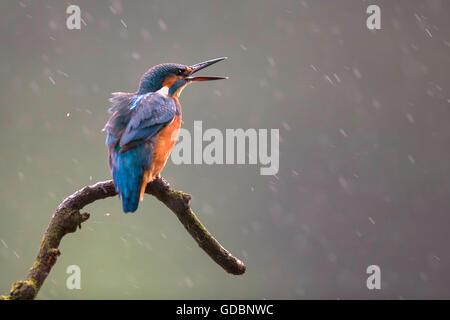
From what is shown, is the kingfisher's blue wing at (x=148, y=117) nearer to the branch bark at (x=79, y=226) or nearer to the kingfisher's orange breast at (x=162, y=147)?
the kingfisher's orange breast at (x=162, y=147)

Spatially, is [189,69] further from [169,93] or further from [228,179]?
[228,179]

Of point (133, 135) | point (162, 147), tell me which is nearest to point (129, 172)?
point (133, 135)

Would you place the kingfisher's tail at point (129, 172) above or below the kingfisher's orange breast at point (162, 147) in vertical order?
above

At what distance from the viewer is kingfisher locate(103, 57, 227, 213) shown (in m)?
1.65

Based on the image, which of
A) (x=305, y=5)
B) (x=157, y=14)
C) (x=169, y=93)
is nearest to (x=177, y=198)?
(x=169, y=93)

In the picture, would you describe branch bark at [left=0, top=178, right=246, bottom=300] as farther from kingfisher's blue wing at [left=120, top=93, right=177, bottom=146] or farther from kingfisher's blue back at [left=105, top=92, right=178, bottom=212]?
kingfisher's blue wing at [left=120, top=93, right=177, bottom=146]

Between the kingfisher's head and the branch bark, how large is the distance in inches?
23.0

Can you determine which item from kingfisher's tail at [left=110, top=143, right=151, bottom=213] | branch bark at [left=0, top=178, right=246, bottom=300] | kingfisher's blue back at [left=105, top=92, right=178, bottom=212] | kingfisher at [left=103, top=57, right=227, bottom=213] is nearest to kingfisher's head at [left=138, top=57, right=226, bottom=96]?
kingfisher at [left=103, top=57, right=227, bottom=213]

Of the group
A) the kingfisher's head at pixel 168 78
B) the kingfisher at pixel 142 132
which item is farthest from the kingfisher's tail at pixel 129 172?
the kingfisher's head at pixel 168 78

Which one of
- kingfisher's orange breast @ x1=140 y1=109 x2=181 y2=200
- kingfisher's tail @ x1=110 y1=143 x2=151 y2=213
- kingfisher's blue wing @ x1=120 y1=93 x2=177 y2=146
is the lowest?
kingfisher's orange breast @ x1=140 y1=109 x2=181 y2=200

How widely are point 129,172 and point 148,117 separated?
0.28m

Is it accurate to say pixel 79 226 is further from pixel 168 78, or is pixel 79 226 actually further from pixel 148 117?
pixel 168 78

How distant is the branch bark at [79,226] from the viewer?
1209 millimetres

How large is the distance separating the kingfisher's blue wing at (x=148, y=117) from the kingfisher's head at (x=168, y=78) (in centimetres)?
12
